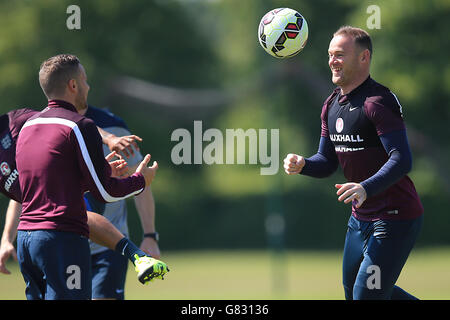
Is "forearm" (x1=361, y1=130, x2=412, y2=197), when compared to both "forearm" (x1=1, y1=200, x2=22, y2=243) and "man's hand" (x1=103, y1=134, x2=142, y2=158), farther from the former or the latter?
"forearm" (x1=1, y1=200, x2=22, y2=243)

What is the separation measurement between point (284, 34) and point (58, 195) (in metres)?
2.89

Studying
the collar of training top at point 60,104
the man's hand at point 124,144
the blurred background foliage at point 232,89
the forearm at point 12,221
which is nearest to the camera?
the collar of training top at point 60,104

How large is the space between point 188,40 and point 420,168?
1238 cm

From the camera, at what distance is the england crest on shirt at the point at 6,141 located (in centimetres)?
614

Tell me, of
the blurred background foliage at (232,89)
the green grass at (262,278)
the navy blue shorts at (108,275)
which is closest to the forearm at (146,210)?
the navy blue shorts at (108,275)

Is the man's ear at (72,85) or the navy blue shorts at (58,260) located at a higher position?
the man's ear at (72,85)

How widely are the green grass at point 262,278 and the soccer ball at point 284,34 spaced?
25.2 ft

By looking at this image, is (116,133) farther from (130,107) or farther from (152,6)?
(152,6)

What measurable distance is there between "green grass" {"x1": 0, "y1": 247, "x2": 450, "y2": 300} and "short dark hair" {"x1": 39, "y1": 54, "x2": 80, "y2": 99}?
9.58 meters

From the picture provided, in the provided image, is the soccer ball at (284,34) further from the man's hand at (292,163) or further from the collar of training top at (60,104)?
the collar of training top at (60,104)

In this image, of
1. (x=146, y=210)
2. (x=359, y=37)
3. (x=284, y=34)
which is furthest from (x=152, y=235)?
(x=359, y=37)

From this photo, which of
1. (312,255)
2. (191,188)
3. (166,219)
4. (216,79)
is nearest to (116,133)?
(312,255)

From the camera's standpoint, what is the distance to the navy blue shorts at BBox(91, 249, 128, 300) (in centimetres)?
720

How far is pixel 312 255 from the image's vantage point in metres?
29.5
